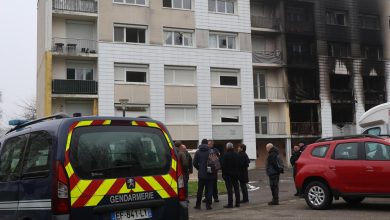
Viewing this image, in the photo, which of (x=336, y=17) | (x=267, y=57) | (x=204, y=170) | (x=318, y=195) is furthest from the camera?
(x=336, y=17)

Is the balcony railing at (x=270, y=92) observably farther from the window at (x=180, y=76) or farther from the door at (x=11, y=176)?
the door at (x=11, y=176)

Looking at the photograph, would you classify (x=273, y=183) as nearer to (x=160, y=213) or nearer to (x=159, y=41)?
(x=160, y=213)

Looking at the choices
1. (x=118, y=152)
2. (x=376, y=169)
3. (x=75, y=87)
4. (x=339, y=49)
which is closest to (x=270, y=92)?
(x=339, y=49)

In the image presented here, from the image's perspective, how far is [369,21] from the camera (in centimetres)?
4603

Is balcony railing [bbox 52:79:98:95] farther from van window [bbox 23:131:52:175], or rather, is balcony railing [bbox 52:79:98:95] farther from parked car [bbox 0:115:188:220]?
van window [bbox 23:131:52:175]

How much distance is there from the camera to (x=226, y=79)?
126 ft

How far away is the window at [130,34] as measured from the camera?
1382 inches

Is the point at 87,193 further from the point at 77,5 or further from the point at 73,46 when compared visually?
the point at 77,5

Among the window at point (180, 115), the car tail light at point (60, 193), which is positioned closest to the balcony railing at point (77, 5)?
the window at point (180, 115)

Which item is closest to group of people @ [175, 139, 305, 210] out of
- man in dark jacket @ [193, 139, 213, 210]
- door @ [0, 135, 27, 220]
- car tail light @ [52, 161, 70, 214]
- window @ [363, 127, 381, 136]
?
man in dark jacket @ [193, 139, 213, 210]

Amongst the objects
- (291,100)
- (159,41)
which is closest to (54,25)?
(159,41)

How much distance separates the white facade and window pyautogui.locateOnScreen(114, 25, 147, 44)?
0.59 meters

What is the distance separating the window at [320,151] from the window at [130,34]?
24.8m

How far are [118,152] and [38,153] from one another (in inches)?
37.4
